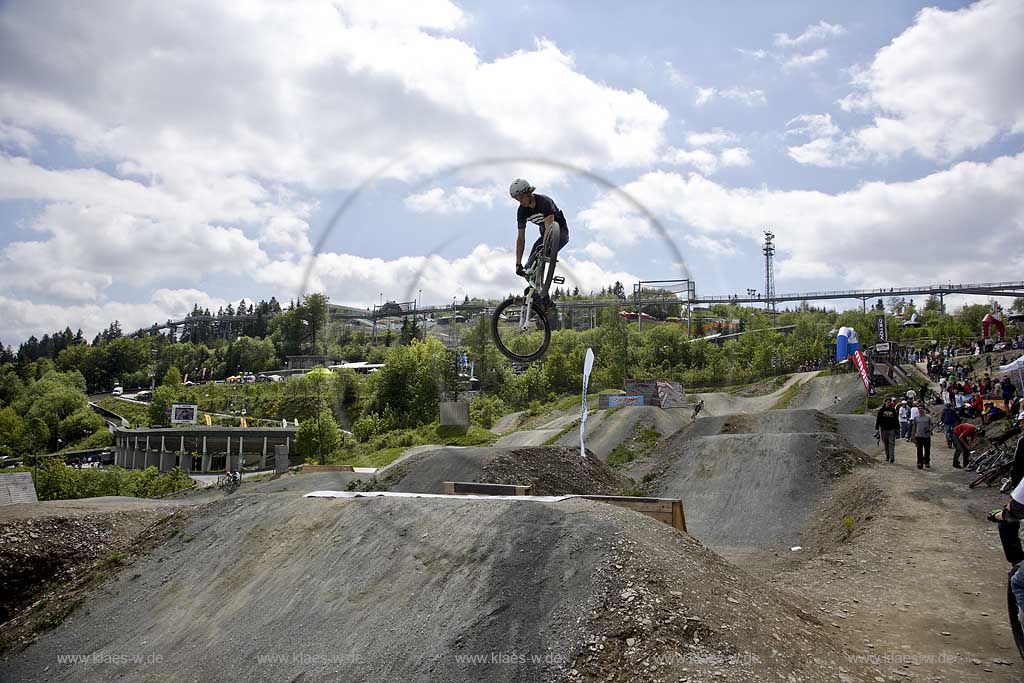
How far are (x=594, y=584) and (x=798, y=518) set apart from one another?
13469 mm

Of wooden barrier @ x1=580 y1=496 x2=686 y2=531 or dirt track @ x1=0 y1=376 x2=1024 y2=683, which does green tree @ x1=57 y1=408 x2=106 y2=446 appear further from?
wooden barrier @ x1=580 y1=496 x2=686 y2=531

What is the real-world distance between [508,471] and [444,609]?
14.5 meters

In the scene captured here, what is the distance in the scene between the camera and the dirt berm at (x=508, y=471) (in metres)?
25.6

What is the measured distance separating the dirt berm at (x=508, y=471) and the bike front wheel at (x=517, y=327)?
1027 cm

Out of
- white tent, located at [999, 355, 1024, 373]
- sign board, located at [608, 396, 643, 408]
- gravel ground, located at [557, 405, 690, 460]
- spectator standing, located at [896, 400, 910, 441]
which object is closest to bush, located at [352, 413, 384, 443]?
gravel ground, located at [557, 405, 690, 460]

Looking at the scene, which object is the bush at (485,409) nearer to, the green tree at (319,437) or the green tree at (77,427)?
the green tree at (319,437)

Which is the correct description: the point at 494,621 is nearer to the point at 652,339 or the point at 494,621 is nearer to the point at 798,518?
the point at 798,518

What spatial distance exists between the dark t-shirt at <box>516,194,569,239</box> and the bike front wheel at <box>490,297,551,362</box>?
1.65 meters

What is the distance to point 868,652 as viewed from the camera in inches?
392

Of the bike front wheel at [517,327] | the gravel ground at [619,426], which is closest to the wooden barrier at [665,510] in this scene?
the bike front wheel at [517,327]

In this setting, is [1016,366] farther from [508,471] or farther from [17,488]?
[17,488]

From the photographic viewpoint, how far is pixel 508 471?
25.4m

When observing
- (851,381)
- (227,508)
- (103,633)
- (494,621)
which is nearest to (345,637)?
(494,621)

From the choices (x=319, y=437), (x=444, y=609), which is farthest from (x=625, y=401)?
(x=444, y=609)
